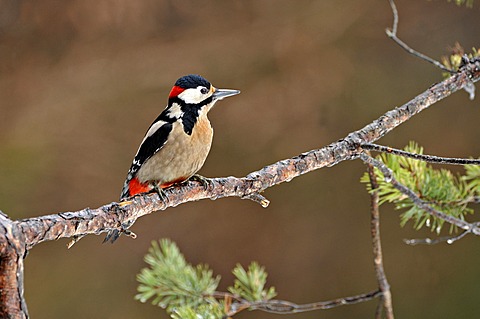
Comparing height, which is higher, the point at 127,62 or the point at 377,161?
the point at 127,62

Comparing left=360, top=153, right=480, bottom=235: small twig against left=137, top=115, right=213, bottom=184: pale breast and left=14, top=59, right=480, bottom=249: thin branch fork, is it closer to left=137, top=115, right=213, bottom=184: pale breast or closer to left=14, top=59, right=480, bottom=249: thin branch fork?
left=14, top=59, right=480, bottom=249: thin branch fork

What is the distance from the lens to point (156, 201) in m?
0.63

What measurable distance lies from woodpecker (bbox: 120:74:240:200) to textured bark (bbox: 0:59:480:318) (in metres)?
0.09

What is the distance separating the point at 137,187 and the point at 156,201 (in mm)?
258

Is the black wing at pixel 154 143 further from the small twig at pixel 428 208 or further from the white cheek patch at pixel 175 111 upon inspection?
the small twig at pixel 428 208

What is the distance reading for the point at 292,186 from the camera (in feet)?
6.51

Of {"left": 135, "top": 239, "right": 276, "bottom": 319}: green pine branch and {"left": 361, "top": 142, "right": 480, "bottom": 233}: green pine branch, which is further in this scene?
{"left": 135, "top": 239, "right": 276, "bottom": 319}: green pine branch

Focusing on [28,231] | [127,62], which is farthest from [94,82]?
[28,231]

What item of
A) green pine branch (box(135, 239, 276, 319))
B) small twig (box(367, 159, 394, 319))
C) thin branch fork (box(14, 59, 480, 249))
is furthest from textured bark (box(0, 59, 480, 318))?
green pine branch (box(135, 239, 276, 319))

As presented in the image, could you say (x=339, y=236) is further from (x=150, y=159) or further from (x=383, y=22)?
(x=150, y=159)

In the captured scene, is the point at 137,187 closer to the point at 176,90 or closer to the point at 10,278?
the point at 176,90

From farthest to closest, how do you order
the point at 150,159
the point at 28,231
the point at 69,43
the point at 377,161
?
the point at 69,43 → the point at 150,159 → the point at 377,161 → the point at 28,231

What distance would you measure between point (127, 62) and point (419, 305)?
1.19m

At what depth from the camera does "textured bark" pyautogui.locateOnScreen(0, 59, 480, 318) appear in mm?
391
